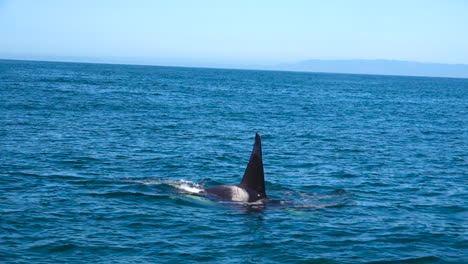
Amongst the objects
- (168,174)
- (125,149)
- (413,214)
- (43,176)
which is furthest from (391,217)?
(125,149)

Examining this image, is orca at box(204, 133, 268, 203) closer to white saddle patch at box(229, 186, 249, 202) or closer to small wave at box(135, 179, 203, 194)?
white saddle patch at box(229, 186, 249, 202)

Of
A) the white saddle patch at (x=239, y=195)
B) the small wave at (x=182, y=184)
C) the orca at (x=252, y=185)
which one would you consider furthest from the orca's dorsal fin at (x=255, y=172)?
the small wave at (x=182, y=184)

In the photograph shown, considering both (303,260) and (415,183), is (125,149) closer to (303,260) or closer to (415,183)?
(415,183)

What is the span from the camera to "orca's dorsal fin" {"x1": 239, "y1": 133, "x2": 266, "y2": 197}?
1834 centimetres

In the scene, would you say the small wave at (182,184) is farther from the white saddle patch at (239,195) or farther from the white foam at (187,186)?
the white saddle patch at (239,195)

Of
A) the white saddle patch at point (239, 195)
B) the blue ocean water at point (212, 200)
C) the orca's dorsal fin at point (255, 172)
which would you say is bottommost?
the blue ocean water at point (212, 200)

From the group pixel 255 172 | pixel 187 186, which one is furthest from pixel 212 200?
pixel 187 186

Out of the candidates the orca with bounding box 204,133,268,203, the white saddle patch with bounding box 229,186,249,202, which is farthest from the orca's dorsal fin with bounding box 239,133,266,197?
the white saddle patch with bounding box 229,186,249,202

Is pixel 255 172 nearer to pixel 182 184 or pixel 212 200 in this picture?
pixel 212 200

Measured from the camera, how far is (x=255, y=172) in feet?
60.4

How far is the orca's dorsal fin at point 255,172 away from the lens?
18.3 meters

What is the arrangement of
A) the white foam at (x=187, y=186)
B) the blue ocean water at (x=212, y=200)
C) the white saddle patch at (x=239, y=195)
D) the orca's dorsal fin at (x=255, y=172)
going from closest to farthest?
the blue ocean water at (x=212, y=200) → the orca's dorsal fin at (x=255, y=172) → the white saddle patch at (x=239, y=195) → the white foam at (x=187, y=186)

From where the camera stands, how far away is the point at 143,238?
14953mm

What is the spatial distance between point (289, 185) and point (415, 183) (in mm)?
5692
